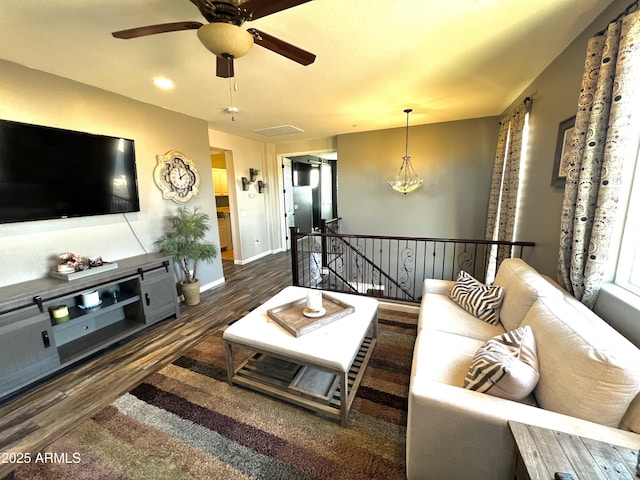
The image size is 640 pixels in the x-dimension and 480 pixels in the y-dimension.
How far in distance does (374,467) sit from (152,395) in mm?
1620

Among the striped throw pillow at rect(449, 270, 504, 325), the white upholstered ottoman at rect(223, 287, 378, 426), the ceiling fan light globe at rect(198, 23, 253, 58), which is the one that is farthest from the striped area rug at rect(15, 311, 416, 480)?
the ceiling fan light globe at rect(198, 23, 253, 58)

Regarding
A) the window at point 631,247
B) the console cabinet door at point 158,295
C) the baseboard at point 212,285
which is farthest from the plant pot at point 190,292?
the window at point 631,247

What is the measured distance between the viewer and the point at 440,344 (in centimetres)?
172

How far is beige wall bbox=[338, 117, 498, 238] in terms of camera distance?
175 inches

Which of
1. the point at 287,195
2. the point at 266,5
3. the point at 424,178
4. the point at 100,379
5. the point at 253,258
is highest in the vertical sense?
the point at 266,5

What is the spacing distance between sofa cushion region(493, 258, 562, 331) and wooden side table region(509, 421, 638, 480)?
940 mm

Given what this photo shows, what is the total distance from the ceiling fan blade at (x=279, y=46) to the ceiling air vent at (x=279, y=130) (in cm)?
287

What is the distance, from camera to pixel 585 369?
1054 mm

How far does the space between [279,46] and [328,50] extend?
70 cm

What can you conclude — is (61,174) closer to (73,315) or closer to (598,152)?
(73,315)

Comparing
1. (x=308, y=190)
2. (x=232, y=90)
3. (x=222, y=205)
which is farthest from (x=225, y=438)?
(x=308, y=190)

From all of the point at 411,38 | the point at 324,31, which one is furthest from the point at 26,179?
the point at 411,38

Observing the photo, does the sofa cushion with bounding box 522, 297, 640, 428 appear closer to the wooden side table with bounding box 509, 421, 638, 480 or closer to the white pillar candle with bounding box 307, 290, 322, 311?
the wooden side table with bounding box 509, 421, 638, 480

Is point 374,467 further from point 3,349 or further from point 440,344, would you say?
point 3,349
